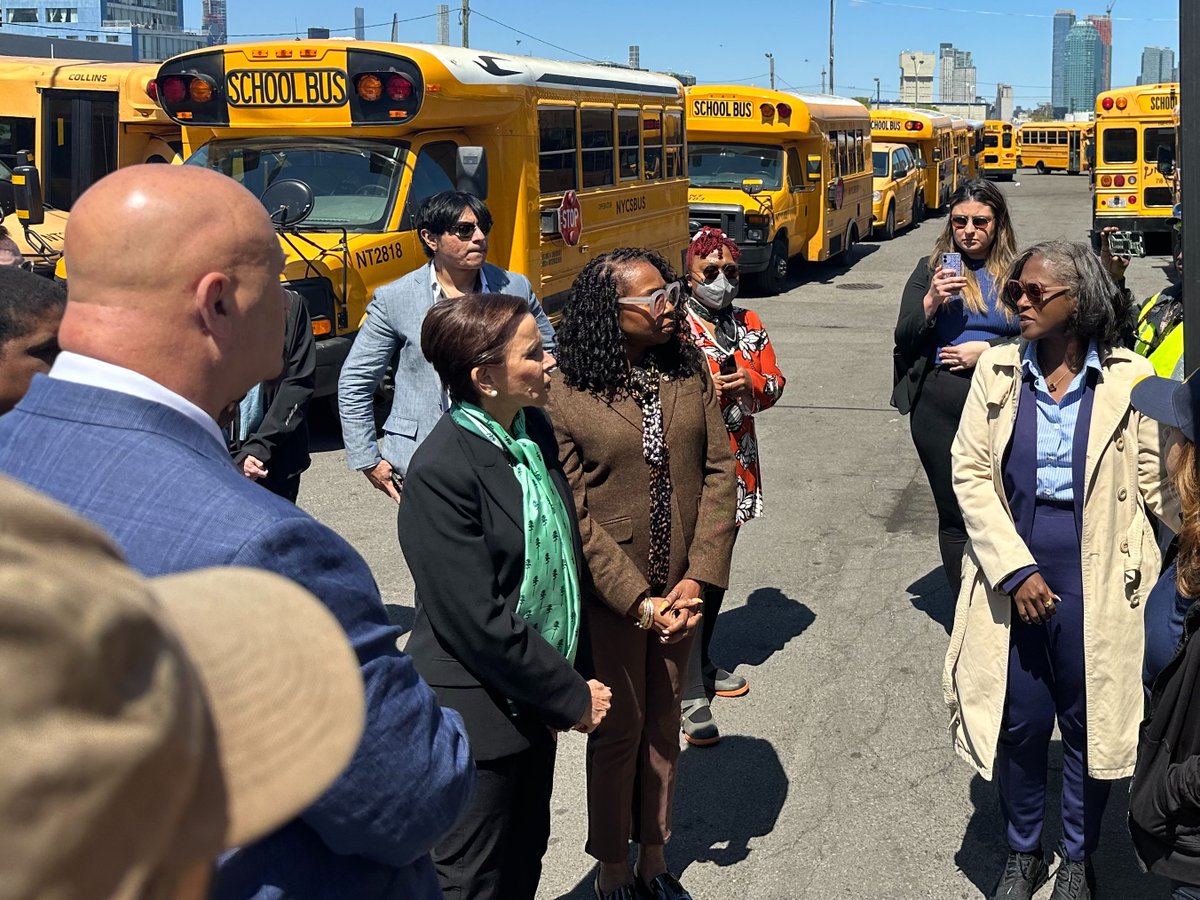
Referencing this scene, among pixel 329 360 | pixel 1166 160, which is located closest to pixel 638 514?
pixel 329 360

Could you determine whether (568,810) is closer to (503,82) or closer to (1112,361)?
(1112,361)

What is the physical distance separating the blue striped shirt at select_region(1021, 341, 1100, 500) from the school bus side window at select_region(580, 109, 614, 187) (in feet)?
29.3

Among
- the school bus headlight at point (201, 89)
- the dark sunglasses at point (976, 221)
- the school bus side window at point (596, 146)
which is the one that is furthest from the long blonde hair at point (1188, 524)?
the school bus side window at point (596, 146)

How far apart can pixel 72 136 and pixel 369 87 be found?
21.8 ft

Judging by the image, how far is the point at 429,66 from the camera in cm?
928

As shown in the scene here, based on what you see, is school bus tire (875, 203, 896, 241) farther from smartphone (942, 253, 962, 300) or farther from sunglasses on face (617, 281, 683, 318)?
sunglasses on face (617, 281, 683, 318)

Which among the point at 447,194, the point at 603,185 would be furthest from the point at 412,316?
the point at 603,185

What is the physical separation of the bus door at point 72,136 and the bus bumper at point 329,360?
6661mm

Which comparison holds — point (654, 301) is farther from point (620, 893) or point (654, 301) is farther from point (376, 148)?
point (376, 148)

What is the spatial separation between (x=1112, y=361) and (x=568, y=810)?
231 centimetres

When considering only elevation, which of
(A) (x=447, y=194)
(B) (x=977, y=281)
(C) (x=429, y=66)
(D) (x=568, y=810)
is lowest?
(D) (x=568, y=810)

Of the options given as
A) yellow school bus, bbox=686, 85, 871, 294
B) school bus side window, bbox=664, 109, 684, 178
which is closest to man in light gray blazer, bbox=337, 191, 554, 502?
school bus side window, bbox=664, 109, 684, 178

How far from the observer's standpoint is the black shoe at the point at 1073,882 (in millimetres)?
3717

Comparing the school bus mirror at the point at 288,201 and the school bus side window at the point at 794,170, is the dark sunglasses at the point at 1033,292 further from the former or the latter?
the school bus side window at the point at 794,170
